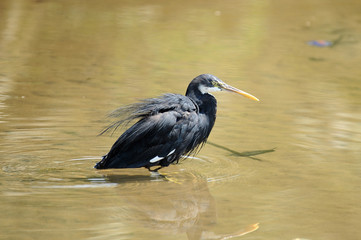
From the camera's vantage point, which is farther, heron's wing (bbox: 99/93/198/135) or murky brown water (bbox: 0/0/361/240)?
heron's wing (bbox: 99/93/198/135)

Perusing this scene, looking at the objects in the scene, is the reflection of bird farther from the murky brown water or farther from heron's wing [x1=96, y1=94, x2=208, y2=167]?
the murky brown water

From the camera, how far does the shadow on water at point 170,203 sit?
4.98m

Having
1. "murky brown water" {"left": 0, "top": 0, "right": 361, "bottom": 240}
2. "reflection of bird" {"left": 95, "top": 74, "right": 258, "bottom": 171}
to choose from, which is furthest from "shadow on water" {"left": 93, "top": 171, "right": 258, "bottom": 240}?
"reflection of bird" {"left": 95, "top": 74, "right": 258, "bottom": 171}

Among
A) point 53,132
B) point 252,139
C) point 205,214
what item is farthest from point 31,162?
point 252,139

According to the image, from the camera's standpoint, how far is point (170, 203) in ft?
18.2

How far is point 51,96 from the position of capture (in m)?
8.59

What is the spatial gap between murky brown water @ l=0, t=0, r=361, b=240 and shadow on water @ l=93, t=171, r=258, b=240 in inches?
0.6

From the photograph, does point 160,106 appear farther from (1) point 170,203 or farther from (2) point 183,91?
(2) point 183,91

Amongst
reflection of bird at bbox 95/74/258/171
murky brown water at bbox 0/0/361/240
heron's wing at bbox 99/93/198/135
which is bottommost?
murky brown water at bbox 0/0/361/240

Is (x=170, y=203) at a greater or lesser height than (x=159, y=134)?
lesser

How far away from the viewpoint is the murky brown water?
5.18 meters

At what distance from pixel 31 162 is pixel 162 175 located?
1.27 metres

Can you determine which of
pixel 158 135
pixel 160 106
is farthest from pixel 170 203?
pixel 160 106

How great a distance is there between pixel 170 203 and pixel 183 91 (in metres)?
3.70
